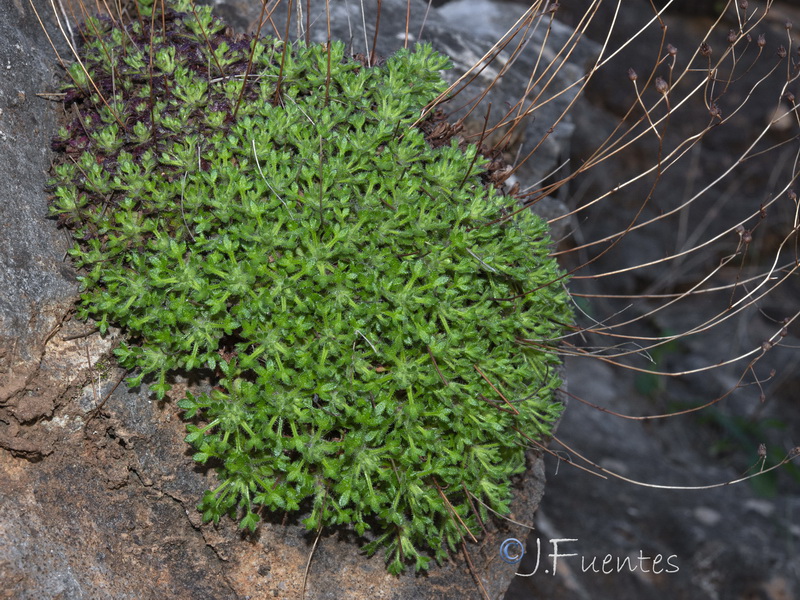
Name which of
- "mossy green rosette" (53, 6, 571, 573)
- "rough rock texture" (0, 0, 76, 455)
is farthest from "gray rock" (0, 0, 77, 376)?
"mossy green rosette" (53, 6, 571, 573)

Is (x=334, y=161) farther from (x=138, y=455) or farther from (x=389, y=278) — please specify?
(x=138, y=455)

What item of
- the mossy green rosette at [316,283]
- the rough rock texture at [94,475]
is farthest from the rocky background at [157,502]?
the mossy green rosette at [316,283]

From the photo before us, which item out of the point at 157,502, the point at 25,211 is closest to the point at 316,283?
the point at 157,502

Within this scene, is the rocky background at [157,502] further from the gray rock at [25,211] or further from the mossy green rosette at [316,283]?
the mossy green rosette at [316,283]

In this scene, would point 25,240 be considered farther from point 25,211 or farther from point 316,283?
point 316,283

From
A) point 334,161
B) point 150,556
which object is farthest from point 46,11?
point 150,556

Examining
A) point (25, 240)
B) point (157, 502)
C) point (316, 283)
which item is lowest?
point (157, 502)

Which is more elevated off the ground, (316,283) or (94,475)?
(316,283)
